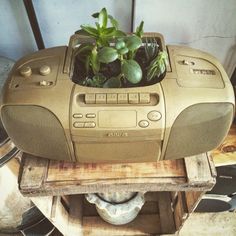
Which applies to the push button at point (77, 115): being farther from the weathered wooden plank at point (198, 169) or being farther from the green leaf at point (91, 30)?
the weathered wooden plank at point (198, 169)

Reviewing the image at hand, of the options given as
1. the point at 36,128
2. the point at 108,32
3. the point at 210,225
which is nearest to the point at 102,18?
the point at 108,32

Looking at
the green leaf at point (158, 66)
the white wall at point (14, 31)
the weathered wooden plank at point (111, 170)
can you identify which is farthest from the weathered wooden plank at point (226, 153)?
the white wall at point (14, 31)

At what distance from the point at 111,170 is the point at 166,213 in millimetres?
459

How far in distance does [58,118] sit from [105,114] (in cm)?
8

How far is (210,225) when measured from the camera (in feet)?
3.63

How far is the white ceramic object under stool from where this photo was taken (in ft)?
2.94

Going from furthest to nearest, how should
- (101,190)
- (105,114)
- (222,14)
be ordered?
(222,14), (101,190), (105,114)

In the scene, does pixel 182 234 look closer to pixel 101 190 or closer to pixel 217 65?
pixel 101 190

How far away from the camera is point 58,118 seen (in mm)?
523

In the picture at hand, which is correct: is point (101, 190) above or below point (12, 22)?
below

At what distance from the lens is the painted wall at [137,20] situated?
0.84 m

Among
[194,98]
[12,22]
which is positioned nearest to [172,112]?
[194,98]

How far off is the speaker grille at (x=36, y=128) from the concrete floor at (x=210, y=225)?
2.38ft

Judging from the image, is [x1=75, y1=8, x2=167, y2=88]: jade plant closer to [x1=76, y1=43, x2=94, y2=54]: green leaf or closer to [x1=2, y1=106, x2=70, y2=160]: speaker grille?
[x1=76, y1=43, x2=94, y2=54]: green leaf
